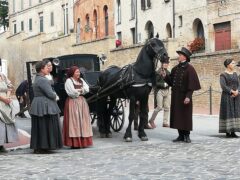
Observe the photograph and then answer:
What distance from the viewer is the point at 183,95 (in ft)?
44.3

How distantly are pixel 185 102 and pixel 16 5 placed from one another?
60.9 meters

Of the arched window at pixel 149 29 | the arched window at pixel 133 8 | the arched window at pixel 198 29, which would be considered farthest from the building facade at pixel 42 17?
the arched window at pixel 198 29

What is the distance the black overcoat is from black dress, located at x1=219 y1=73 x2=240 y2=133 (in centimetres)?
130

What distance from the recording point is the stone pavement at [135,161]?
30.3 feet

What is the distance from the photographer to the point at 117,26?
46938 mm

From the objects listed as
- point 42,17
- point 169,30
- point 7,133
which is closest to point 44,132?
point 7,133

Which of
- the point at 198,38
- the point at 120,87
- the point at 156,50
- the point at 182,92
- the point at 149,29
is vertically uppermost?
the point at 149,29

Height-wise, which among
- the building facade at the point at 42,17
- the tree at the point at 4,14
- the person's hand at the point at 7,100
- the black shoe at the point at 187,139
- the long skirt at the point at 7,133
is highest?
the tree at the point at 4,14

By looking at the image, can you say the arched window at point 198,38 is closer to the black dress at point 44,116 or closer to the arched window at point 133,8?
the arched window at point 133,8

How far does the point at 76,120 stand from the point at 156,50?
243cm

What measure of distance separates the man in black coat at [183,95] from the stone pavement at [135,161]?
0.40 metres

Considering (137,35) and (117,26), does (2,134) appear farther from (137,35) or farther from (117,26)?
(117,26)

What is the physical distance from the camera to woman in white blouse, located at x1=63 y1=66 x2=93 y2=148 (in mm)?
12789

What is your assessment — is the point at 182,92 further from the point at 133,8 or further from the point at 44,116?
the point at 133,8
